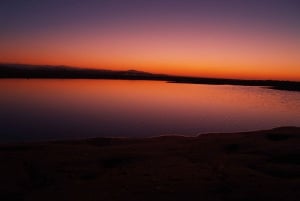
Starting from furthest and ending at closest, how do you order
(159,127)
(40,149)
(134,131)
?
(159,127) < (134,131) < (40,149)

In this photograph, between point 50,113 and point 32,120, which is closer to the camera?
point 32,120

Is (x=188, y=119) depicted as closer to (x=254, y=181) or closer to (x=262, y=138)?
(x=262, y=138)

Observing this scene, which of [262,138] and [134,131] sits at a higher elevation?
[262,138]

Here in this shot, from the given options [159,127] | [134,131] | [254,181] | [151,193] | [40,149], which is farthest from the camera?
[159,127]

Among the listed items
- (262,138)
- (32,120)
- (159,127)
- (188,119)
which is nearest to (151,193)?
(262,138)

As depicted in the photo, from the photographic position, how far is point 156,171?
8.60 m

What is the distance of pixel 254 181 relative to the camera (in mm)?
7789

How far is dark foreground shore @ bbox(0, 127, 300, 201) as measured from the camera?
6953 millimetres

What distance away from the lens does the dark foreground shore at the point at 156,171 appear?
6.95 m

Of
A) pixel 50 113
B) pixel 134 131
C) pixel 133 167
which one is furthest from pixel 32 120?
pixel 133 167

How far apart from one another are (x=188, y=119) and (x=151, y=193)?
58.1 feet

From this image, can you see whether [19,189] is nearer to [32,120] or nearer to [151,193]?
[151,193]

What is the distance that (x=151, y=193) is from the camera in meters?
6.98

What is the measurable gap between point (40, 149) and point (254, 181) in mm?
6961
